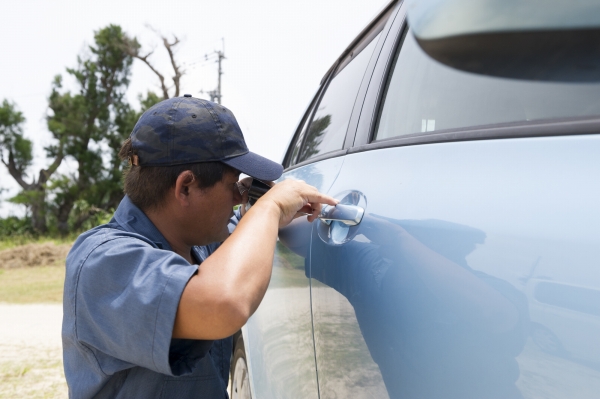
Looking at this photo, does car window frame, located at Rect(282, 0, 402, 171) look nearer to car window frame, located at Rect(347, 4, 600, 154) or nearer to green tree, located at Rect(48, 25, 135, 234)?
car window frame, located at Rect(347, 4, 600, 154)

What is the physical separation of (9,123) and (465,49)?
3122 centimetres

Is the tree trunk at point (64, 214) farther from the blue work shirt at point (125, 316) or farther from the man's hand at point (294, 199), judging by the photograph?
the man's hand at point (294, 199)

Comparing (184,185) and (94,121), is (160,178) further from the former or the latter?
(94,121)

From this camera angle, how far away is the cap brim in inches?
56.0

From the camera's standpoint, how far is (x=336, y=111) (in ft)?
6.41

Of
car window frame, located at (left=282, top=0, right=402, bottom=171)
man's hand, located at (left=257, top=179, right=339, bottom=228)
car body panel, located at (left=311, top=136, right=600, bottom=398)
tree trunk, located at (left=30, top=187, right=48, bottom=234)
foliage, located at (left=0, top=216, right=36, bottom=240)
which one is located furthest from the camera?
tree trunk, located at (left=30, top=187, right=48, bottom=234)

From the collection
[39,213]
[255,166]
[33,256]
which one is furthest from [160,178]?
[39,213]

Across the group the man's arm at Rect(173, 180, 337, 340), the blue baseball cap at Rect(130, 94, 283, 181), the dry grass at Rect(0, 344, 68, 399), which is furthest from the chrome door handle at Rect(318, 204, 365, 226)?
the dry grass at Rect(0, 344, 68, 399)

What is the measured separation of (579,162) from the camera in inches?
27.0

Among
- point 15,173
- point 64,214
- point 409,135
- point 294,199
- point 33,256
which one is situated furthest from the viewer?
point 15,173

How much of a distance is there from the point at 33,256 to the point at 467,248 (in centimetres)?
1460

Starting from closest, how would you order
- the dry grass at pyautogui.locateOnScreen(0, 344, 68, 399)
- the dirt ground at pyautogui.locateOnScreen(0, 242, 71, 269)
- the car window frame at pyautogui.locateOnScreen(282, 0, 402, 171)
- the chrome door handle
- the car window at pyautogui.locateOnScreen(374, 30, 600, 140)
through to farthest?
the car window at pyautogui.locateOnScreen(374, 30, 600, 140), the chrome door handle, the car window frame at pyautogui.locateOnScreen(282, 0, 402, 171), the dry grass at pyautogui.locateOnScreen(0, 344, 68, 399), the dirt ground at pyautogui.locateOnScreen(0, 242, 71, 269)

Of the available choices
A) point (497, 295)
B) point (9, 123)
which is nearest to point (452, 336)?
point (497, 295)

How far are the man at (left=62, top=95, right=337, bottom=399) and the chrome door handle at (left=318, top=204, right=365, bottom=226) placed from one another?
0.03m
